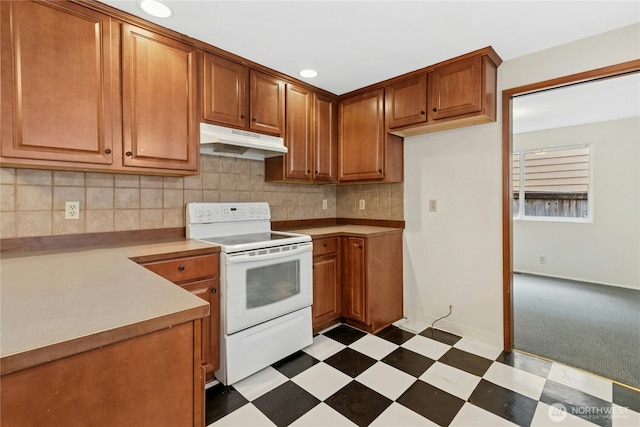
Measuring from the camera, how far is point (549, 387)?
73.3 inches

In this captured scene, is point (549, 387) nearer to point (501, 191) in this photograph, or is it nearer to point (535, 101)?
point (501, 191)

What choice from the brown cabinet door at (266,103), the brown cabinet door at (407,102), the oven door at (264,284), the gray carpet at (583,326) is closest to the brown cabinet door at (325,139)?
the brown cabinet door at (266,103)

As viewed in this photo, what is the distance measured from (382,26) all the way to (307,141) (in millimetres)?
1154

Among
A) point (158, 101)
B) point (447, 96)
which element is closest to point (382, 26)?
point (447, 96)

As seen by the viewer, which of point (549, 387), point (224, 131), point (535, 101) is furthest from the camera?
point (535, 101)

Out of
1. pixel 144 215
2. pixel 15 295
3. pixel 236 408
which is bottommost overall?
pixel 236 408

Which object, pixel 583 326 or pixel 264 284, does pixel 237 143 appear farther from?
pixel 583 326

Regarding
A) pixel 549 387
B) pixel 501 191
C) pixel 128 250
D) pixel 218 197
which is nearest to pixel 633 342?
pixel 549 387

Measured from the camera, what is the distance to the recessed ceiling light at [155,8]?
5.44 ft

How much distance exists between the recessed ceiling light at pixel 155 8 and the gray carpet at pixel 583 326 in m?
3.27

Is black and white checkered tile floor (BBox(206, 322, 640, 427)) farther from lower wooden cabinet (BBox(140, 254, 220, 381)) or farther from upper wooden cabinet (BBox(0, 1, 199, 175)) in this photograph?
upper wooden cabinet (BBox(0, 1, 199, 175))

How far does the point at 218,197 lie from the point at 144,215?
56cm

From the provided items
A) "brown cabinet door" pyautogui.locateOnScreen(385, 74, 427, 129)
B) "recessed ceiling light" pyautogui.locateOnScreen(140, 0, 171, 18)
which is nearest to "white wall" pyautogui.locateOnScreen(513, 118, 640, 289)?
"brown cabinet door" pyautogui.locateOnScreen(385, 74, 427, 129)

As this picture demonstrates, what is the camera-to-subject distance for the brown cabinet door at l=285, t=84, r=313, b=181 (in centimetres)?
266
